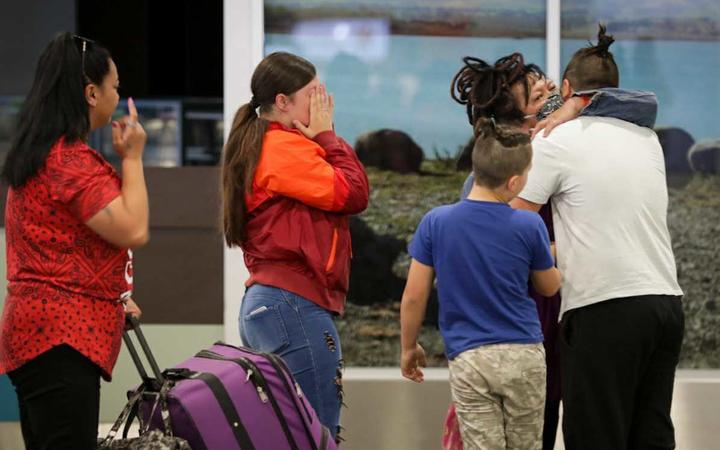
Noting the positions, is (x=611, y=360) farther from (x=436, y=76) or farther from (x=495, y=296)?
(x=436, y=76)

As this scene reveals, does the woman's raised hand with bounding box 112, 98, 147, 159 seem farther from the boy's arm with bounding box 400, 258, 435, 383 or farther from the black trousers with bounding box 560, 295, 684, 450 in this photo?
the black trousers with bounding box 560, 295, 684, 450

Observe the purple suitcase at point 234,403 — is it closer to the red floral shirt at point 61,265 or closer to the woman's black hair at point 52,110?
the red floral shirt at point 61,265

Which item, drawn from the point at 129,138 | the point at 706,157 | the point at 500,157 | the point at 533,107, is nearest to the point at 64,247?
the point at 129,138

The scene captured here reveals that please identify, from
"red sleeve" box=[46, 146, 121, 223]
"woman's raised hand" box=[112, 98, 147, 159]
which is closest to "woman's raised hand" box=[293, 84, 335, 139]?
"woman's raised hand" box=[112, 98, 147, 159]

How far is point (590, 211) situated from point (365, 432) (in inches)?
71.3

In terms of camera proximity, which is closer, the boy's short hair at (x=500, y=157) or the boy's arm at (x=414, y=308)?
the boy's short hair at (x=500, y=157)

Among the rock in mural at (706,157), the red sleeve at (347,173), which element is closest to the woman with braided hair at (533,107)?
the red sleeve at (347,173)

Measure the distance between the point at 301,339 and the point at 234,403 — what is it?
0.99ft

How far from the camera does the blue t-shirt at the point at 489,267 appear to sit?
2.32 metres

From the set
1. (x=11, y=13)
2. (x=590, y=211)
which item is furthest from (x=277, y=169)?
(x=11, y=13)

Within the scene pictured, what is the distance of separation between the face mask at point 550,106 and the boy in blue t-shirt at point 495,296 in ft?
1.16

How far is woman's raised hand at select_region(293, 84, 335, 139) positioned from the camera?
2.41 m

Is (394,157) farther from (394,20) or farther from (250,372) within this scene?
(250,372)

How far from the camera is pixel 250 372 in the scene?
2127 mm
